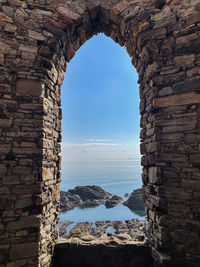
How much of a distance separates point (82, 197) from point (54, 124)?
27361 millimetres

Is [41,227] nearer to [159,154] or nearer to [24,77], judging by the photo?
[159,154]

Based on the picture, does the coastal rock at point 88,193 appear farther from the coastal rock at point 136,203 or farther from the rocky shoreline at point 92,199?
the coastal rock at point 136,203

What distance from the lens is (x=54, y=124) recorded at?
147 inches

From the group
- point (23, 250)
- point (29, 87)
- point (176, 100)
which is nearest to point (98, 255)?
point (23, 250)

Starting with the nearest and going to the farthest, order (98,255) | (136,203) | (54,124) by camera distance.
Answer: (98,255) → (54,124) → (136,203)

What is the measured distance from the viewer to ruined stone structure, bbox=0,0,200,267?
2832mm

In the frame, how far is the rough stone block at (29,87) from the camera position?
3.14 metres

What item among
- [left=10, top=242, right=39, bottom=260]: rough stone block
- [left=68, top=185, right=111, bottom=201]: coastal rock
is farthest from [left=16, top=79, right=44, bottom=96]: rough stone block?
[left=68, top=185, right=111, bottom=201]: coastal rock

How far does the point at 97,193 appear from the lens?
3028 cm

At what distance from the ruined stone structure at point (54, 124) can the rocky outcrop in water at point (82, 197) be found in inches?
878

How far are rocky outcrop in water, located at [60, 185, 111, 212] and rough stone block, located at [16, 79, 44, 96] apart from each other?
2322cm

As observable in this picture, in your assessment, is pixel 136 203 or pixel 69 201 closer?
pixel 136 203

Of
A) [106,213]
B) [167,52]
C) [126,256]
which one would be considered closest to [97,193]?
[106,213]

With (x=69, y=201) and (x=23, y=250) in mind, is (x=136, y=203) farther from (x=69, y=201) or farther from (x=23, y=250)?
(x=23, y=250)
